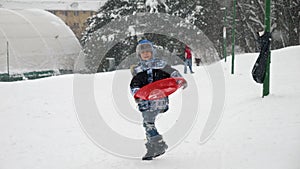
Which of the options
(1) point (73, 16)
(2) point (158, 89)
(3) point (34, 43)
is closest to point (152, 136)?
(2) point (158, 89)

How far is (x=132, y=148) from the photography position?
6848mm

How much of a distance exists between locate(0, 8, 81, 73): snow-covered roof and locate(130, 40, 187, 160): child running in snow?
78.5ft

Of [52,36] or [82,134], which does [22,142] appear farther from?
[52,36]

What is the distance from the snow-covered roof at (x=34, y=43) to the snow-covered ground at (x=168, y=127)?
1692 cm

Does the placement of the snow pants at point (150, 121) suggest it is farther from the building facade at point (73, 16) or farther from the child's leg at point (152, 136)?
the building facade at point (73, 16)

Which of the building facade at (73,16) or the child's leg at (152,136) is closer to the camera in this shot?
the child's leg at (152,136)

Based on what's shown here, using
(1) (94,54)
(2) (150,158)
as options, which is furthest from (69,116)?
(1) (94,54)

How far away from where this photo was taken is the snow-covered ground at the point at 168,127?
18.5 ft

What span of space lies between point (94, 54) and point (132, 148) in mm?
26969

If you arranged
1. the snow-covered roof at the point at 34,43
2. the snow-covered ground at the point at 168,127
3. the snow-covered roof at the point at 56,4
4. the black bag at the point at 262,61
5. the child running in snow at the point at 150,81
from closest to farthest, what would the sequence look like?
the snow-covered ground at the point at 168,127 → the child running in snow at the point at 150,81 → the black bag at the point at 262,61 → the snow-covered roof at the point at 34,43 → the snow-covered roof at the point at 56,4

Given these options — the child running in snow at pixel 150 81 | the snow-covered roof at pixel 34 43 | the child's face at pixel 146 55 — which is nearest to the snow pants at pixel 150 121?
the child running in snow at pixel 150 81

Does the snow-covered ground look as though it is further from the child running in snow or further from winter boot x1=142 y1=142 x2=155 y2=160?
the child running in snow

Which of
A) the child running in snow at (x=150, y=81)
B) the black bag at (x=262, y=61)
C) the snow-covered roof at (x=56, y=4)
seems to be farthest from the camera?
the snow-covered roof at (x=56, y=4)

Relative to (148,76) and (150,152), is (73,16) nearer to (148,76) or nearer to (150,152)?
(148,76)
